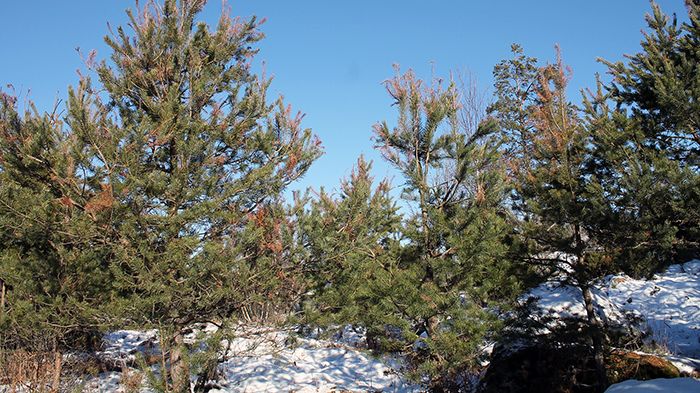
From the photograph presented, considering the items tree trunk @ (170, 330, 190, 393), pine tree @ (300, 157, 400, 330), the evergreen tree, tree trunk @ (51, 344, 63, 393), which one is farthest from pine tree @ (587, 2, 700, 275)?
tree trunk @ (51, 344, 63, 393)

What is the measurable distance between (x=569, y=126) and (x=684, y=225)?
231 centimetres

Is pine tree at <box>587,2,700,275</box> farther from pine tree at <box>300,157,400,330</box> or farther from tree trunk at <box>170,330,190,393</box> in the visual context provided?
tree trunk at <box>170,330,190,393</box>

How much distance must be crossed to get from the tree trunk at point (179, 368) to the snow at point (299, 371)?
4.48 ft

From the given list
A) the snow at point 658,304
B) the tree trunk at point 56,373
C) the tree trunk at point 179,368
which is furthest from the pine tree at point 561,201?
the tree trunk at point 56,373

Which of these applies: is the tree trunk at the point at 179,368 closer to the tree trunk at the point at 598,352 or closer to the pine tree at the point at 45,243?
the pine tree at the point at 45,243

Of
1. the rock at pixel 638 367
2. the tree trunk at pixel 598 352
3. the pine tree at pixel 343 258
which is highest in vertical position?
the pine tree at pixel 343 258

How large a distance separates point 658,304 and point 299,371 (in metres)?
8.27

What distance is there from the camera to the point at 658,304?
10828 mm

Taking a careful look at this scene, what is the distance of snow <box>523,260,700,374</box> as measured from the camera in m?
9.07

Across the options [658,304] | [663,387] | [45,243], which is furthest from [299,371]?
[658,304]

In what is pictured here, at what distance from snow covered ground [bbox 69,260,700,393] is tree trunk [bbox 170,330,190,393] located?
1.00 metres

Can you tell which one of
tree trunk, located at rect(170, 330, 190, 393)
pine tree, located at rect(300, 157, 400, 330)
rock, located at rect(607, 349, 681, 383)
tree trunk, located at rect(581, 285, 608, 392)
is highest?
pine tree, located at rect(300, 157, 400, 330)

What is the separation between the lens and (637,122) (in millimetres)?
7297

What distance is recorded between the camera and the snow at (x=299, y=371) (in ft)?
29.2
